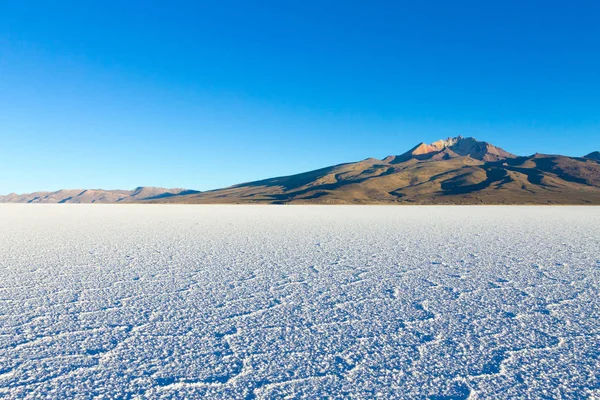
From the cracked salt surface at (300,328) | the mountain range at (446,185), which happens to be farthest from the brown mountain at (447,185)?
A: the cracked salt surface at (300,328)

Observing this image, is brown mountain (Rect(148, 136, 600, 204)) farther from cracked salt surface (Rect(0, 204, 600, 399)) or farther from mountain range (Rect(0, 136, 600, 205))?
cracked salt surface (Rect(0, 204, 600, 399))

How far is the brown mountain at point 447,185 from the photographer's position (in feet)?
363

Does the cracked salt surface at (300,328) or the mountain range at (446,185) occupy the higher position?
the mountain range at (446,185)

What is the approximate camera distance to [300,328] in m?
4.98

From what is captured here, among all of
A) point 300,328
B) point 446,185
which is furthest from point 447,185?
point 300,328

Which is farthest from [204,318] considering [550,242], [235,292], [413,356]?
[550,242]

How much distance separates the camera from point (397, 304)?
6.05m

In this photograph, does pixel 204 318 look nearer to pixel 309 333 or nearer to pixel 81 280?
pixel 309 333

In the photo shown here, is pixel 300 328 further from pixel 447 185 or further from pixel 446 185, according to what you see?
pixel 446 185

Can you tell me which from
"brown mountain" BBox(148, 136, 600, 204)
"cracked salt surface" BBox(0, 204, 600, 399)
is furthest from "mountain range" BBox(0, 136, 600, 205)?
"cracked salt surface" BBox(0, 204, 600, 399)

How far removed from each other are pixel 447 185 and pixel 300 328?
146260 millimetres

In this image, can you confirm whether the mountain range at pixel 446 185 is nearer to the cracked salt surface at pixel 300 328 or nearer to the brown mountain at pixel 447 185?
the brown mountain at pixel 447 185

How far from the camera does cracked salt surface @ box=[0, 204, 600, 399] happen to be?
357cm

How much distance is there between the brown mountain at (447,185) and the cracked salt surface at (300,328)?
94.4m
